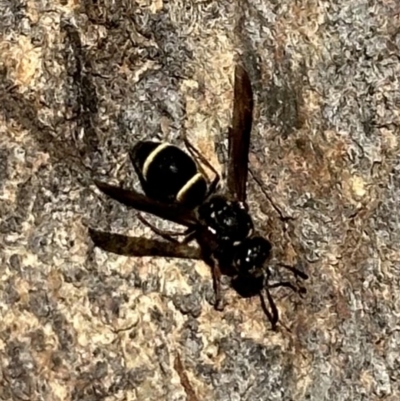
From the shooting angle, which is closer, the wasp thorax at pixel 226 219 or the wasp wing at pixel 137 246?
the wasp wing at pixel 137 246

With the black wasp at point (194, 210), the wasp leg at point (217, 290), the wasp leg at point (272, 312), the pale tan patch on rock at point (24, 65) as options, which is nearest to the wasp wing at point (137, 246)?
the black wasp at point (194, 210)

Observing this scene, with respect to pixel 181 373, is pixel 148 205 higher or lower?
higher

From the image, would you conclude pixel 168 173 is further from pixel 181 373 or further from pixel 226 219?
pixel 181 373

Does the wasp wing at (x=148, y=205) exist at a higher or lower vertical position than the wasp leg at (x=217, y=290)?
higher

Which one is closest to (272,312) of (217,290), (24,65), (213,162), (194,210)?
(217,290)

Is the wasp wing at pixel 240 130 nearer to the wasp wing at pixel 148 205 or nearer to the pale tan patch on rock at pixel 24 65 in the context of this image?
the wasp wing at pixel 148 205

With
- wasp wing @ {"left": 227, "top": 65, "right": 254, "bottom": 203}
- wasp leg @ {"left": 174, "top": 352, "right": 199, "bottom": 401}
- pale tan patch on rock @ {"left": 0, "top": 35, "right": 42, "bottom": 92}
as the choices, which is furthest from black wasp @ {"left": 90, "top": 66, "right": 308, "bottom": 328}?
pale tan patch on rock @ {"left": 0, "top": 35, "right": 42, "bottom": 92}

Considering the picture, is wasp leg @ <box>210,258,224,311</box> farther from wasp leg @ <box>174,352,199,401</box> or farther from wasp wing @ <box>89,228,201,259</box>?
wasp leg @ <box>174,352,199,401</box>

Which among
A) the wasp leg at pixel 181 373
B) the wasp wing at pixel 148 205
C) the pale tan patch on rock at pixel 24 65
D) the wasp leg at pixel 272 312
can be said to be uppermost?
the pale tan patch on rock at pixel 24 65
